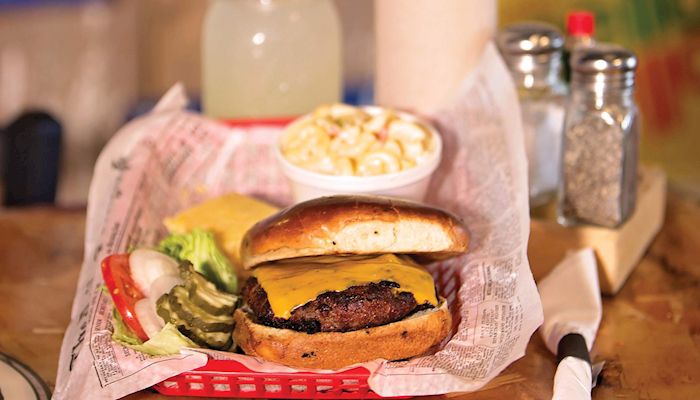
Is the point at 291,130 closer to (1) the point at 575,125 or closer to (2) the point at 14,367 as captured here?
(1) the point at 575,125

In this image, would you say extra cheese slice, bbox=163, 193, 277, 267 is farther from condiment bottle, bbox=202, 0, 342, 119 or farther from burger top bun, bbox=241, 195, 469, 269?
condiment bottle, bbox=202, 0, 342, 119

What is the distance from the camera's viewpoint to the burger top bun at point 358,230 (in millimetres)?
1194

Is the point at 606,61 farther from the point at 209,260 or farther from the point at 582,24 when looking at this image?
the point at 209,260

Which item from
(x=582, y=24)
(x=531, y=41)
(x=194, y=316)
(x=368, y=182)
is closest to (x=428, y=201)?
(x=368, y=182)

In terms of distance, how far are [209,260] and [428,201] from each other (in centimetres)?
42

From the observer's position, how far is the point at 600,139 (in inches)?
56.6

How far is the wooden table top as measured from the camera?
118 cm

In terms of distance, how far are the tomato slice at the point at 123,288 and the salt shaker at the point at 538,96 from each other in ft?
2.25

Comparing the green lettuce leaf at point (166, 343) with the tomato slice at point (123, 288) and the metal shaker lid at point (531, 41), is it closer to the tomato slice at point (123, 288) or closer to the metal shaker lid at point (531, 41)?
the tomato slice at point (123, 288)

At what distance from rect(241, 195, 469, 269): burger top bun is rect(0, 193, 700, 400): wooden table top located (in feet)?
0.64

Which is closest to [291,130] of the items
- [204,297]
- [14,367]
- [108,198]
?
[108,198]

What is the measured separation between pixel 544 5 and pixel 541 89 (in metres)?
1.40

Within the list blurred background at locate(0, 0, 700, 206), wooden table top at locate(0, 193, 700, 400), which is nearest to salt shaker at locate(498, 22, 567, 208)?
wooden table top at locate(0, 193, 700, 400)

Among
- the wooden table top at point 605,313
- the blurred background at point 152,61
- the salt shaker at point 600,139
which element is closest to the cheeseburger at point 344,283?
the wooden table top at point 605,313
